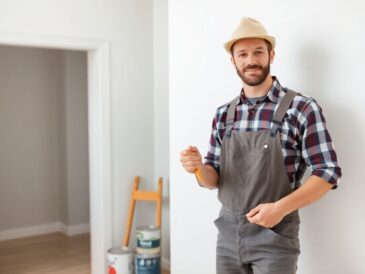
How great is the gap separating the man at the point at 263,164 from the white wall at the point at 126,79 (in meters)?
1.93

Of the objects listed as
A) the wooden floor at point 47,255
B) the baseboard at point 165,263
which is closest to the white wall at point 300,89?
the baseboard at point 165,263

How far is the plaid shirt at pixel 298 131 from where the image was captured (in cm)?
165

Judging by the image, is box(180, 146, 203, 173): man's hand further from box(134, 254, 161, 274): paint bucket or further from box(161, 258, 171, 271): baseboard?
box(161, 258, 171, 271): baseboard

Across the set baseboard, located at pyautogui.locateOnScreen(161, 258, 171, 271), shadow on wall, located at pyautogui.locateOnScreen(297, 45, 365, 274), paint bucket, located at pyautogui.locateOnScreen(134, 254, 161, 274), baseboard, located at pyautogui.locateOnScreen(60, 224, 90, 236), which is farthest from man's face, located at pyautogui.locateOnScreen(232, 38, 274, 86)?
baseboard, located at pyautogui.locateOnScreen(60, 224, 90, 236)

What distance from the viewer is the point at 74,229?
5234mm

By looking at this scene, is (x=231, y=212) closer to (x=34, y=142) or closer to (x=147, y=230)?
(x=147, y=230)

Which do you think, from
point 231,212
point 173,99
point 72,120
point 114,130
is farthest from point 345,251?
point 72,120

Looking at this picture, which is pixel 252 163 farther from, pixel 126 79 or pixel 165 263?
pixel 165 263

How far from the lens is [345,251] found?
1.89 meters

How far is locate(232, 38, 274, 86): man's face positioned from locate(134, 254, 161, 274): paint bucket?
211 cm

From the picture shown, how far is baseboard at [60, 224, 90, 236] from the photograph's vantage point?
5203 millimetres

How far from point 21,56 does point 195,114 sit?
304 cm

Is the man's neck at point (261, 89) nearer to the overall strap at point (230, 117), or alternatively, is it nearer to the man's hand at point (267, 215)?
the overall strap at point (230, 117)

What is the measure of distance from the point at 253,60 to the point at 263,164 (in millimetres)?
384
